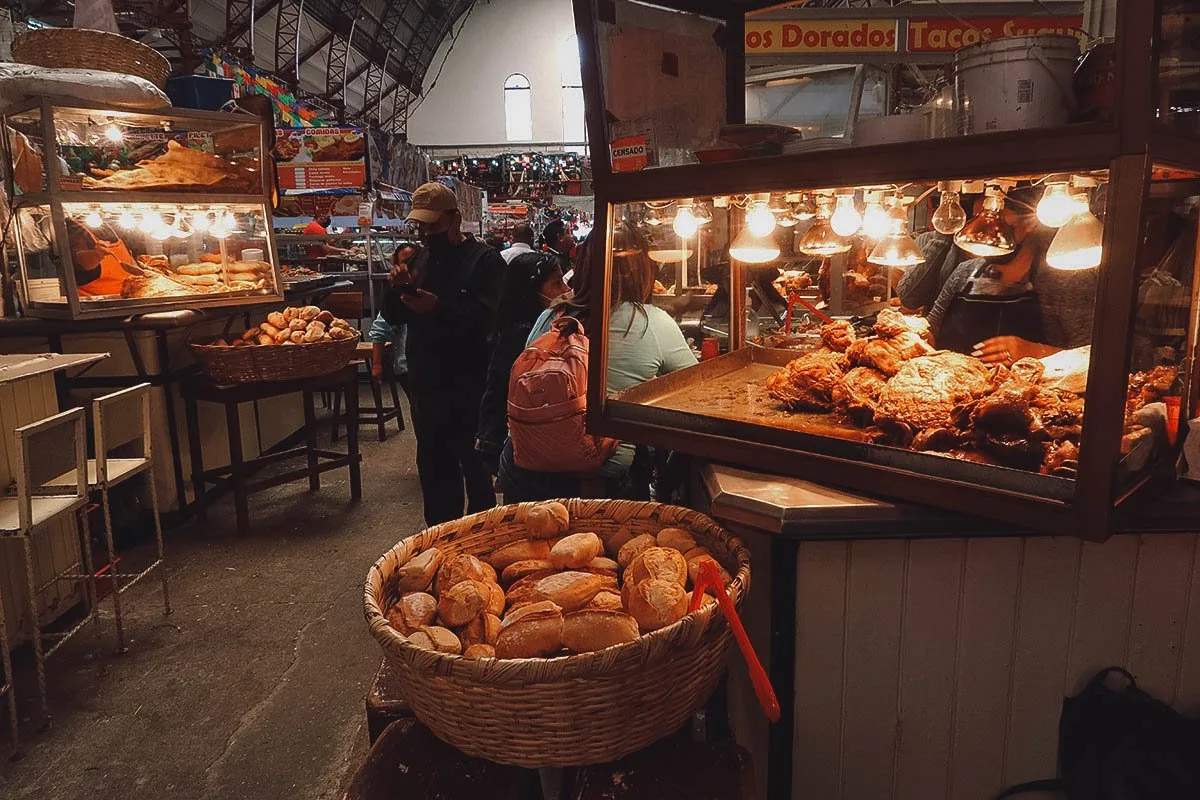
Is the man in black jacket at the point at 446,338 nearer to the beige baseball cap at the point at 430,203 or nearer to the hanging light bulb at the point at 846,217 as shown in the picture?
the beige baseball cap at the point at 430,203

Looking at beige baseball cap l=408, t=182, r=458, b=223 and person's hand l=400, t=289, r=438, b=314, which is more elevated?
beige baseball cap l=408, t=182, r=458, b=223

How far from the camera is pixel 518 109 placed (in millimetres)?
28828

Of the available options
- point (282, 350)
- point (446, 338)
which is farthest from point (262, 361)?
point (446, 338)

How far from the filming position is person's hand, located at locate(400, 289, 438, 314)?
410 centimetres

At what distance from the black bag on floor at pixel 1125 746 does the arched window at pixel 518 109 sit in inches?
1142

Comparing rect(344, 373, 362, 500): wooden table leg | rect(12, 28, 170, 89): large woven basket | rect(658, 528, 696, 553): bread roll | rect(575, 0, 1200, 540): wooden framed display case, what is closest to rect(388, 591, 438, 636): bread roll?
rect(658, 528, 696, 553): bread roll

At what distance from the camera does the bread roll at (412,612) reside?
1.60 metres

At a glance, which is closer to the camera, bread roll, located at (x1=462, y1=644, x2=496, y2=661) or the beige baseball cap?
bread roll, located at (x1=462, y1=644, x2=496, y2=661)

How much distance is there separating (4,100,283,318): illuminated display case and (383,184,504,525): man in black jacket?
90.0 inches

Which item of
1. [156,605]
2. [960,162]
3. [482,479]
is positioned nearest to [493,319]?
[482,479]

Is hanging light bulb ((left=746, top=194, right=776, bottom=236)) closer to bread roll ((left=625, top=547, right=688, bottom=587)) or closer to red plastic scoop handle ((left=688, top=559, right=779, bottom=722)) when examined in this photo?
bread roll ((left=625, top=547, right=688, bottom=587))

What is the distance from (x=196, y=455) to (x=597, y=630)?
4.77 m

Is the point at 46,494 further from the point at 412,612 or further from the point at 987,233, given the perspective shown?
the point at 987,233

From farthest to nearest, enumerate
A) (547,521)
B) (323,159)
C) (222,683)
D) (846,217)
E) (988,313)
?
(323,159), (988,313), (222,683), (846,217), (547,521)
